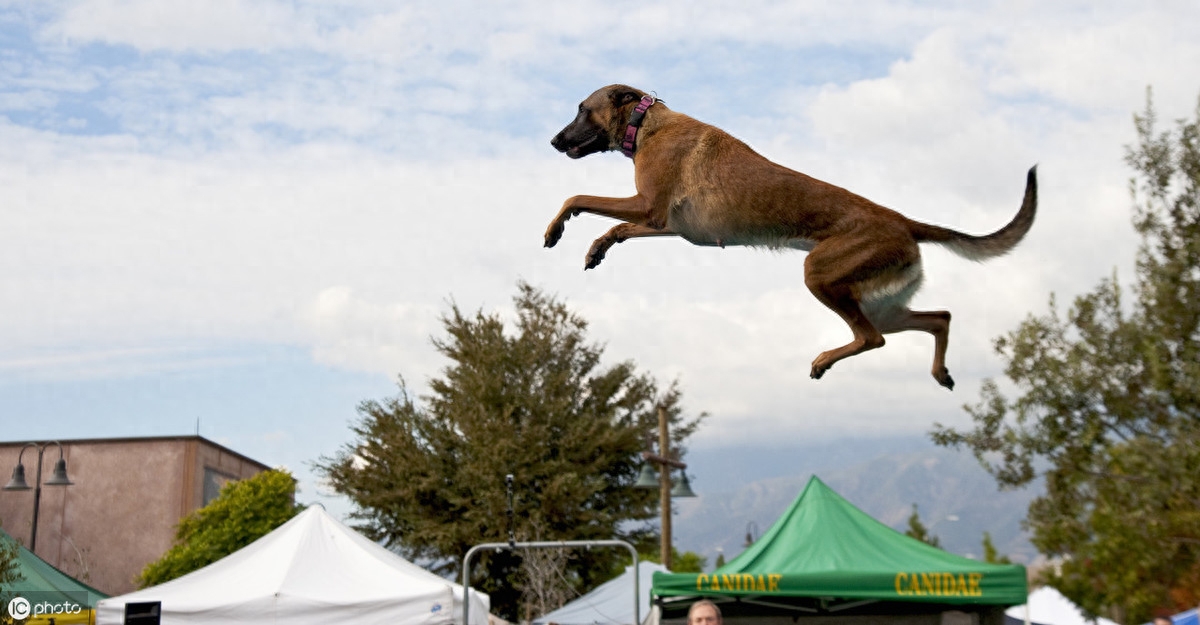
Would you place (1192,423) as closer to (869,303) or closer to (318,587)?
(318,587)

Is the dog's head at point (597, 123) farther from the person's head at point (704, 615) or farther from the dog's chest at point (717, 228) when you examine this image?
the person's head at point (704, 615)

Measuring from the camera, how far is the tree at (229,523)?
3061 cm

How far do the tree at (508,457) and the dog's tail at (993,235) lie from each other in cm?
2964

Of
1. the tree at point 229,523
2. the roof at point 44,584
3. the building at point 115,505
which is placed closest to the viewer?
the roof at point 44,584

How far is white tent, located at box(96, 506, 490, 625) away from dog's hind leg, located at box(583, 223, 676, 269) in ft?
42.8

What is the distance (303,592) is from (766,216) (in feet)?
46.3

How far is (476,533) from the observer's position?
34.7 metres

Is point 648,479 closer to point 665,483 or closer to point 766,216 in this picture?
point 665,483

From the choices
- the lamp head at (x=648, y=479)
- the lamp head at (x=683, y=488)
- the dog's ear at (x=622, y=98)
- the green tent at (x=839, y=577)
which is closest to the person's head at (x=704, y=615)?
the dog's ear at (x=622, y=98)

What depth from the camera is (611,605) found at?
2405cm

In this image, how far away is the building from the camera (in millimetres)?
A: 42312

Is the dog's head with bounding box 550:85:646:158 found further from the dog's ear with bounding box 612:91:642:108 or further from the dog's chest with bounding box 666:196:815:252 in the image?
the dog's chest with bounding box 666:196:815:252

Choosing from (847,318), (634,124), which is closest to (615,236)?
(634,124)

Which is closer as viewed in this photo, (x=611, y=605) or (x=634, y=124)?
(x=634, y=124)
